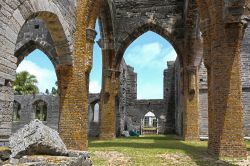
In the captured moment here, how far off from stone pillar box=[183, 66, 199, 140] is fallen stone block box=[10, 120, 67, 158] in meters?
11.8

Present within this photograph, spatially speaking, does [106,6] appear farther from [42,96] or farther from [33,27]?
[42,96]

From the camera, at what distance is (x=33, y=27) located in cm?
1538

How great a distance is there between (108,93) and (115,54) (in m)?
2.19

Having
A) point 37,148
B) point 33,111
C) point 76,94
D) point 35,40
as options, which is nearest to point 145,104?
point 33,111

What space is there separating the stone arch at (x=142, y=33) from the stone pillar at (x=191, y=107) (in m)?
1.21

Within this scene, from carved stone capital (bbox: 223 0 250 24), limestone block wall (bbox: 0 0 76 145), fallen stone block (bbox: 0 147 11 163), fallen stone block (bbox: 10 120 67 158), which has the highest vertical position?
carved stone capital (bbox: 223 0 250 24)

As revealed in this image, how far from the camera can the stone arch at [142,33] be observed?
1689 cm

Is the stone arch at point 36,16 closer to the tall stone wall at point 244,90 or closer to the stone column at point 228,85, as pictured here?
the stone column at point 228,85

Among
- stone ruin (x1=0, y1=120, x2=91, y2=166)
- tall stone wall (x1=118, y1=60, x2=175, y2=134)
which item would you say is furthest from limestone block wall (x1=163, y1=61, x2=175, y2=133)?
stone ruin (x1=0, y1=120, x2=91, y2=166)

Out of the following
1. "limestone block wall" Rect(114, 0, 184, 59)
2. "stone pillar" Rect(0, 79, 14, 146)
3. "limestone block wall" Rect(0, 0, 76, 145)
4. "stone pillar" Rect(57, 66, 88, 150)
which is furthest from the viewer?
"limestone block wall" Rect(114, 0, 184, 59)

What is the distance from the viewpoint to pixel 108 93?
16.5 metres

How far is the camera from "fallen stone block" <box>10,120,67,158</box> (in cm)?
433

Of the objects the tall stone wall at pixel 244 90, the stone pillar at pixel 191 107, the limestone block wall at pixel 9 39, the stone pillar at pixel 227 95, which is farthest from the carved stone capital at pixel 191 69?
the limestone block wall at pixel 9 39

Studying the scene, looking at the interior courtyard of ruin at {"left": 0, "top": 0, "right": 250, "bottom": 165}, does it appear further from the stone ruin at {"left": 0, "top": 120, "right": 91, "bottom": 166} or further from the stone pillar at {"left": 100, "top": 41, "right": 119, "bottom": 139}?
the stone ruin at {"left": 0, "top": 120, "right": 91, "bottom": 166}
